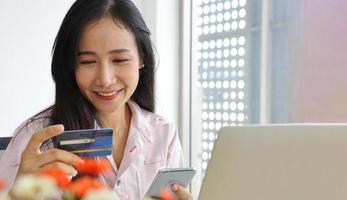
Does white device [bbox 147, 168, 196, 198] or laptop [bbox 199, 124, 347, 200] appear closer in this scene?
laptop [bbox 199, 124, 347, 200]

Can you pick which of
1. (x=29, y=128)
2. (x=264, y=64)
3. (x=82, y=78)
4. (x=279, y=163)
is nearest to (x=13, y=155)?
(x=29, y=128)

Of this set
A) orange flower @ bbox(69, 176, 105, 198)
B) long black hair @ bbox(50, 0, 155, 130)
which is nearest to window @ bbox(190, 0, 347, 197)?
long black hair @ bbox(50, 0, 155, 130)

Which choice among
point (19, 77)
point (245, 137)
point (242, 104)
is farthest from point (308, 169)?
point (19, 77)

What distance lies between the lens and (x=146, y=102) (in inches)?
46.7


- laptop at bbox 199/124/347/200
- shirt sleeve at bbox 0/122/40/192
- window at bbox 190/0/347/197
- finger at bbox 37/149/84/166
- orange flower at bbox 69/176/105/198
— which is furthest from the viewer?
window at bbox 190/0/347/197

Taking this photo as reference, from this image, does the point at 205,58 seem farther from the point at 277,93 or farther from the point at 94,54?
the point at 94,54

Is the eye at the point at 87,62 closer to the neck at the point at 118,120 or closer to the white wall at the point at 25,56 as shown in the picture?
the neck at the point at 118,120

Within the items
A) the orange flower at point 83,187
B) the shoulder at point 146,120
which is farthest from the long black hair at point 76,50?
the orange flower at point 83,187

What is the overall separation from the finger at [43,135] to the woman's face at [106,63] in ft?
0.96

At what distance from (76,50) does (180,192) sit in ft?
1.51

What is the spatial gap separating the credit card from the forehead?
401 millimetres

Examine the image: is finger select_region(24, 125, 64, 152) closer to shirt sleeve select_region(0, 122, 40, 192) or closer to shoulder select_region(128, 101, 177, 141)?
shirt sleeve select_region(0, 122, 40, 192)

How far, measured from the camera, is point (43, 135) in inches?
24.8

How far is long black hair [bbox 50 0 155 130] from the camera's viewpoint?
3.16 ft
